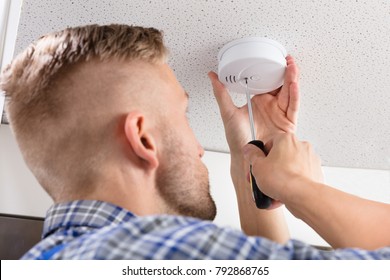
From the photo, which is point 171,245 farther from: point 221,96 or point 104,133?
point 221,96

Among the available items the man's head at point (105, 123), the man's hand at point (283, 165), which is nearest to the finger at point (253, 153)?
the man's hand at point (283, 165)

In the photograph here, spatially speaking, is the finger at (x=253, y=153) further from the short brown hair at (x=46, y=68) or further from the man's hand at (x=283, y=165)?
the short brown hair at (x=46, y=68)

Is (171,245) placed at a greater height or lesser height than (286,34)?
lesser

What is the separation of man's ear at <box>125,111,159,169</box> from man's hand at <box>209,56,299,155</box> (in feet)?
1.00

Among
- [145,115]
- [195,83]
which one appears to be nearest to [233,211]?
[195,83]

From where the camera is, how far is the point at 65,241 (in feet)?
1.85

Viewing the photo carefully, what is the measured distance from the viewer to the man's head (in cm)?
66

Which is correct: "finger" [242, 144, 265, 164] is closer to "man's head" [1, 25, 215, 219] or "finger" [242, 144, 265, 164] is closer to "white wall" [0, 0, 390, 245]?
"man's head" [1, 25, 215, 219]

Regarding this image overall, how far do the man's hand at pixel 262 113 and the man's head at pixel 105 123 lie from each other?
0.82ft

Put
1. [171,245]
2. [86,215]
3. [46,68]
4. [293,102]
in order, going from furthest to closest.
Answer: [293,102] → [46,68] → [86,215] → [171,245]

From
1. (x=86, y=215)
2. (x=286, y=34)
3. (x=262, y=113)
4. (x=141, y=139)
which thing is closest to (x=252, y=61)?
(x=286, y=34)

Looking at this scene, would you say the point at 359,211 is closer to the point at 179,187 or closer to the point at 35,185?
the point at 179,187

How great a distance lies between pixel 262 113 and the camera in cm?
101

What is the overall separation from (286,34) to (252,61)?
8 centimetres
